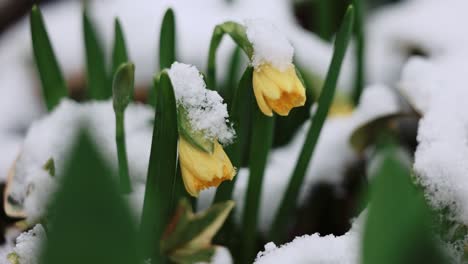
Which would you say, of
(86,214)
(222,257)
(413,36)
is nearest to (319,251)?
(222,257)

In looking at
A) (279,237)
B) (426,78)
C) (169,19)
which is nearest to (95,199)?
(169,19)

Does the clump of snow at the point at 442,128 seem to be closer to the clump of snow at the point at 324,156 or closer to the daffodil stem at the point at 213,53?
the clump of snow at the point at 324,156

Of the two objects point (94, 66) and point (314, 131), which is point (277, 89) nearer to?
point (314, 131)

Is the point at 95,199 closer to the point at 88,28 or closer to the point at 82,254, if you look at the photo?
the point at 82,254

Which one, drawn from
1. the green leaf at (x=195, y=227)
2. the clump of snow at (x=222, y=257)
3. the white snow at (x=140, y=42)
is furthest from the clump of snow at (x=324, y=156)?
the green leaf at (x=195, y=227)

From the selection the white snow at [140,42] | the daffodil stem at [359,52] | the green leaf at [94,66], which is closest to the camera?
the green leaf at [94,66]
